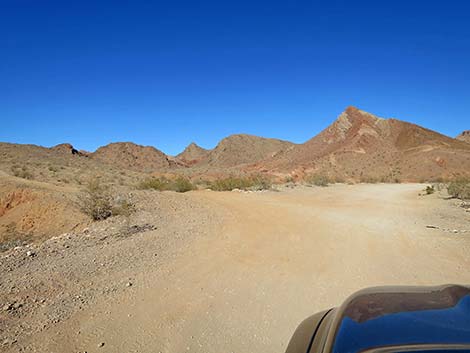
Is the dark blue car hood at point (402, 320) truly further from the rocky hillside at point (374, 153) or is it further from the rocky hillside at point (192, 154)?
the rocky hillside at point (192, 154)

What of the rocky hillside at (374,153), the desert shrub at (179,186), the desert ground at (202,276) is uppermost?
the rocky hillside at (374,153)

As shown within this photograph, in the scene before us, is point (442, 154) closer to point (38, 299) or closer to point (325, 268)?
point (325, 268)

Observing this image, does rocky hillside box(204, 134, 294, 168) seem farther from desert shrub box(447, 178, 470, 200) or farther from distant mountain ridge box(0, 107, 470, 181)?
desert shrub box(447, 178, 470, 200)

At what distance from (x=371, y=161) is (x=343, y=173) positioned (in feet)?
20.7

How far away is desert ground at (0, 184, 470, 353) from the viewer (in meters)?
4.21

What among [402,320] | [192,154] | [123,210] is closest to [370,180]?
[123,210]

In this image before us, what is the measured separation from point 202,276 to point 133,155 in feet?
274

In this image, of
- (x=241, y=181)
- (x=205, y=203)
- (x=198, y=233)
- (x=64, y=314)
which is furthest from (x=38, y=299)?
(x=241, y=181)

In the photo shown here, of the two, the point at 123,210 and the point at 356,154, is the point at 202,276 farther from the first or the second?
the point at 356,154

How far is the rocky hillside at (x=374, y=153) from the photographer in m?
46.2

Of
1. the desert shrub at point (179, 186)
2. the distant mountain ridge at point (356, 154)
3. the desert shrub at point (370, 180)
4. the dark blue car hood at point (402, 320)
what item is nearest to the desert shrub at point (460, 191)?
the desert shrub at point (179, 186)

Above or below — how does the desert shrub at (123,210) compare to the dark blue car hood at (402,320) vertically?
above

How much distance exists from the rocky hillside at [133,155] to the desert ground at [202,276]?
73.3m

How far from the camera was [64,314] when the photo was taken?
4.65 m
